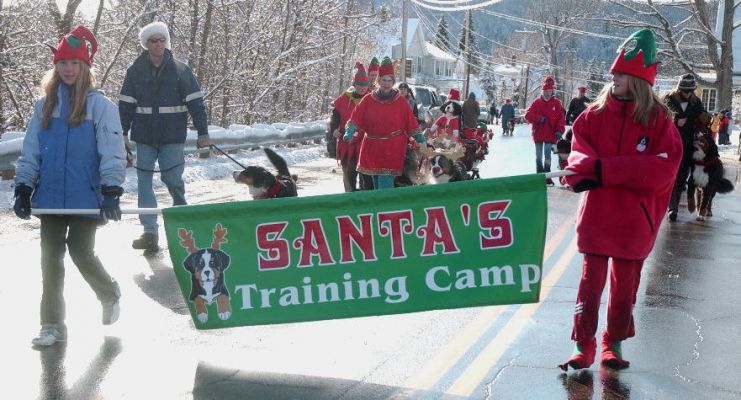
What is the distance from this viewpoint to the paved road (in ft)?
17.1

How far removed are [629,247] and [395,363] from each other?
1.55 metres

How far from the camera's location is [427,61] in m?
114

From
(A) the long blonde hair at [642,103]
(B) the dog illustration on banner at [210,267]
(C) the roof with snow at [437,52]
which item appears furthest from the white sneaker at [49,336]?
(C) the roof with snow at [437,52]

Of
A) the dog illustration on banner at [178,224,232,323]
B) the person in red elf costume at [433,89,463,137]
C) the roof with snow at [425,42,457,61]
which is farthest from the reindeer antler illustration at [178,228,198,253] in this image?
the roof with snow at [425,42,457,61]

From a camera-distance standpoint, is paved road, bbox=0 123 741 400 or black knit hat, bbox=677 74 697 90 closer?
paved road, bbox=0 123 741 400

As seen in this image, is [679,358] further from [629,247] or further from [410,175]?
[410,175]

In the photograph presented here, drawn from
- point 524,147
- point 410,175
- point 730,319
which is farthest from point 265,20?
point 730,319

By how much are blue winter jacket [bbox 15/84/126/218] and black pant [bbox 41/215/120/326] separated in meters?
0.15

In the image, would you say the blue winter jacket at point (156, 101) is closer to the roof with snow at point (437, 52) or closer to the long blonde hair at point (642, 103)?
the long blonde hair at point (642, 103)

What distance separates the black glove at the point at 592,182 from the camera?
5.20m

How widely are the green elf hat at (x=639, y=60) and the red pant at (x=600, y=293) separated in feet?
3.47

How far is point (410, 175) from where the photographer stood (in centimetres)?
1150

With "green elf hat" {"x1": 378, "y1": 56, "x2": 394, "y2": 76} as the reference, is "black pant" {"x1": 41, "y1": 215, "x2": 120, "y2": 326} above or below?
below

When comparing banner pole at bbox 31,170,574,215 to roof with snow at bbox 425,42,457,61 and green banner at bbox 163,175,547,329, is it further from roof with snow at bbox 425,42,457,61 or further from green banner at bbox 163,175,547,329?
roof with snow at bbox 425,42,457,61
